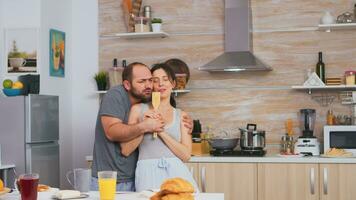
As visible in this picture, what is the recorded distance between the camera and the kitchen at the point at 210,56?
16.5ft

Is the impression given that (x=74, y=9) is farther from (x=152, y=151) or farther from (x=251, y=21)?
(x=152, y=151)

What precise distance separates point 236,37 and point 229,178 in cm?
127

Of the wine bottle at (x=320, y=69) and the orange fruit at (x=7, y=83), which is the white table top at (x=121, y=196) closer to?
the orange fruit at (x=7, y=83)

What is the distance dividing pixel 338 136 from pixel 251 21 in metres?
1.30

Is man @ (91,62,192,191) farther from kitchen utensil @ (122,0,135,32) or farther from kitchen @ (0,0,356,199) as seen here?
kitchen utensil @ (122,0,135,32)

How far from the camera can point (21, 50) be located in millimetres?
5012

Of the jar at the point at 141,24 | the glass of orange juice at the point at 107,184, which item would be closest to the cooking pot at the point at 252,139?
the jar at the point at 141,24

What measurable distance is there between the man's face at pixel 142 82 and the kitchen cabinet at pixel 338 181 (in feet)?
7.23

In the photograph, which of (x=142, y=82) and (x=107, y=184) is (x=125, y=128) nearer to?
(x=142, y=82)

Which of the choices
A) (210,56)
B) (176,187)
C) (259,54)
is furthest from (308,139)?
(176,187)

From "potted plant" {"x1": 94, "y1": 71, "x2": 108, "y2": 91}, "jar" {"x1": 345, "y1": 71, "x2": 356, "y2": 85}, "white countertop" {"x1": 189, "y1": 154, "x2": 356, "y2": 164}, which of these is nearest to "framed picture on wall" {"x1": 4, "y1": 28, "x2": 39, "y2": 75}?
"potted plant" {"x1": 94, "y1": 71, "x2": 108, "y2": 91}

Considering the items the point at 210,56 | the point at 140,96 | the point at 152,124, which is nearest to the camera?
the point at 152,124

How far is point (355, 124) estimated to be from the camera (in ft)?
15.8

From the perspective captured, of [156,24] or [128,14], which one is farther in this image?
[128,14]
